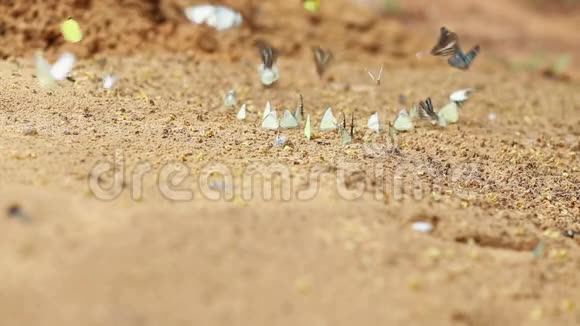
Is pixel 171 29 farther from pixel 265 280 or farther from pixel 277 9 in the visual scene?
pixel 265 280

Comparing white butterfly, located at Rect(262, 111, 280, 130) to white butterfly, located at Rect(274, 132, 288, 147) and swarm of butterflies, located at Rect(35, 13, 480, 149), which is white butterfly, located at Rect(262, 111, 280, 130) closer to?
swarm of butterflies, located at Rect(35, 13, 480, 149)

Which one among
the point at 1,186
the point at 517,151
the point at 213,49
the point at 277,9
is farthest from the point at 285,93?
the point at 1,186

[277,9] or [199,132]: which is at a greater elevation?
[277,9]

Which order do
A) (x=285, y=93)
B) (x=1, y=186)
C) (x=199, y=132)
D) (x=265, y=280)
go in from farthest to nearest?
(x=285, y=93) → (x=199, y=132) → (x=1, y=186) → (x=265, y=280)

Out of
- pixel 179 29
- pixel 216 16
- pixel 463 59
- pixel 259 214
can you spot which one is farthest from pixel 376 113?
pixel 179 29

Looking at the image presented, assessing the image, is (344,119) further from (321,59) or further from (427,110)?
(321,59)
